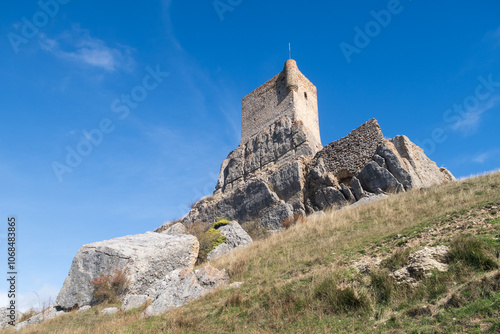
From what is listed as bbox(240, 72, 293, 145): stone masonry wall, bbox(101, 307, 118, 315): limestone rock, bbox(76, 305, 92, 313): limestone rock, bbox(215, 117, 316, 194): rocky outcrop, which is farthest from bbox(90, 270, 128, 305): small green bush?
bbox(240, 72, 293, 145): stone masonry wall

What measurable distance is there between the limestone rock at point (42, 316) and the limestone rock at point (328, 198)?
42.1 feet

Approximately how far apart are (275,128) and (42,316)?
64.6 ft

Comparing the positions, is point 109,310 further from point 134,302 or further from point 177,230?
point 177,230

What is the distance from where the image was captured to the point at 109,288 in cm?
1163

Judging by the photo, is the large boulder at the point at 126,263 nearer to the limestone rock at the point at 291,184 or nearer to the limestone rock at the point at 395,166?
the limestone rock at the point at 291,184

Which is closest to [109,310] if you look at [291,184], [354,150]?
[291,184]

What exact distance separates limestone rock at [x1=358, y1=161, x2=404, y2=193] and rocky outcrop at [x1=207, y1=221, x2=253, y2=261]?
6.67 m

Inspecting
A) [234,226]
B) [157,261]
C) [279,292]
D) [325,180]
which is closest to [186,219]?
[234,226]

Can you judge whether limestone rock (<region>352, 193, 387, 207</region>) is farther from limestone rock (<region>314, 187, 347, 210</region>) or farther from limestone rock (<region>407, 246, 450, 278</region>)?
limestone rock (<region>407, 246, 450, 278</region>)

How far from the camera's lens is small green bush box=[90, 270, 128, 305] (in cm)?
1153

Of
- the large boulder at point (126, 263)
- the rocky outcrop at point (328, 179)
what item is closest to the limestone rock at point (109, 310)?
the large boulder at point (126, 263)

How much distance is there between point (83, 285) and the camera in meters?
12.2

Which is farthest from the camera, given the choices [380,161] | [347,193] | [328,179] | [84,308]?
[328,179]

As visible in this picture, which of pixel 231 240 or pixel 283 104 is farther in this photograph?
pixel 283 104
